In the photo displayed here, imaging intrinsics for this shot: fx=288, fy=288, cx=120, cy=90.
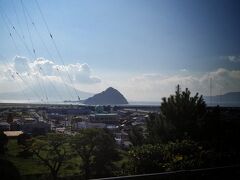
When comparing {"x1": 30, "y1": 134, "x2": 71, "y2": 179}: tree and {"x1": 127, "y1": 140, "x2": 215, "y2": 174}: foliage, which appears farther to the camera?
{"x1": 30, "y1": 134, "x2": 71, "y2": 179}: tree

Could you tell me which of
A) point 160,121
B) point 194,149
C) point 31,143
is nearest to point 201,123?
point 160,121

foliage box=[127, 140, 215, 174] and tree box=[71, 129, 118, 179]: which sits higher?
foliage box=[127, 140, 215, 174]

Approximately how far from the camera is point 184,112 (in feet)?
64.0

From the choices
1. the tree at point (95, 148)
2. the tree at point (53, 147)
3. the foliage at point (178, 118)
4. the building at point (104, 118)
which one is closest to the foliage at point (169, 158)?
the foliage at point (178, 118)

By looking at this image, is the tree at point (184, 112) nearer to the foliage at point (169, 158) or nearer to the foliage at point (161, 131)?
the foliage at point (161, 131)

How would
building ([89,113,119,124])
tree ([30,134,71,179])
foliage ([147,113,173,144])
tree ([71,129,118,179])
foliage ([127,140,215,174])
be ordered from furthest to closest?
building ([89,113,119,124])
tree ([71,129,118,179])
tree ([30,134,71,179])
foliage ([147,113,173,144])
foliage ([127,140,215,174])

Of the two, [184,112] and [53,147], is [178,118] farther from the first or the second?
[53,147]

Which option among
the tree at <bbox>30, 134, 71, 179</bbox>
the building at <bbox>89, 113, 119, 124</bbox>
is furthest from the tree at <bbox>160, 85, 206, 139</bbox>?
the building at <bbox>89, 113, 119, 124</bbox>

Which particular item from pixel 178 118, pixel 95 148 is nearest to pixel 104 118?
pixel 95 148

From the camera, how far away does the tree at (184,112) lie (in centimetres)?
1838

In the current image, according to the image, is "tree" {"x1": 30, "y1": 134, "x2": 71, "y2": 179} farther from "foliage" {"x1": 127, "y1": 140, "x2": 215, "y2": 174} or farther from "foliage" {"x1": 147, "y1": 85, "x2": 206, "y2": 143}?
"foliage" {"x1": 127, "y1": 140, "x2": 215, "y2": 174}

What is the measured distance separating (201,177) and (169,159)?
2.84 m

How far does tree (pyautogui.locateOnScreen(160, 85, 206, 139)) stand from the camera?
60.3 feet

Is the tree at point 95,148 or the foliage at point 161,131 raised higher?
the foliage at point 161,131
